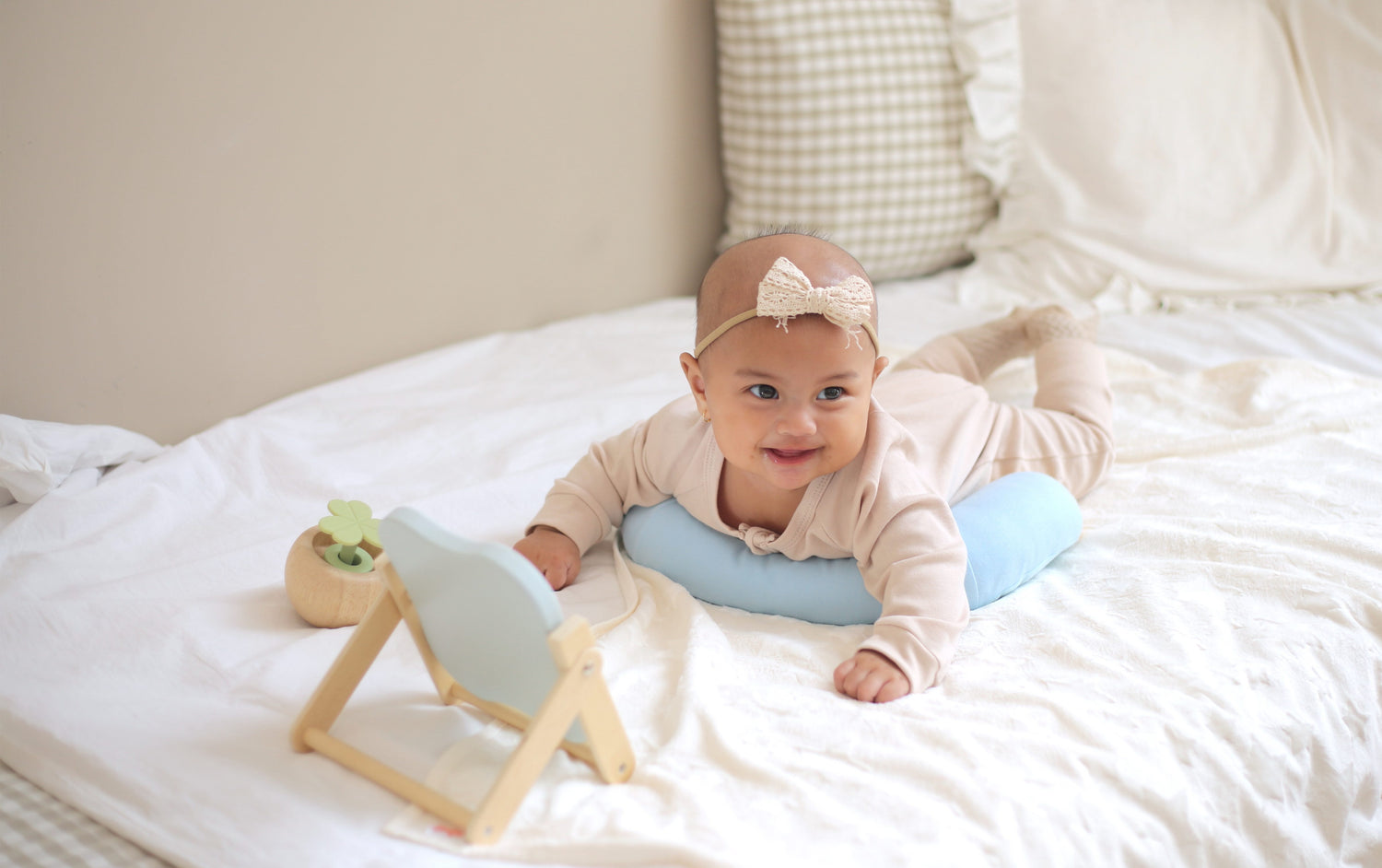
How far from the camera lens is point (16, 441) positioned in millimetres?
1283

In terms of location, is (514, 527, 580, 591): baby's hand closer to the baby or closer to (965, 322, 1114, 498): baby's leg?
the baby

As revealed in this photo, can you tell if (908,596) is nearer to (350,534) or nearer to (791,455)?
(791,455)

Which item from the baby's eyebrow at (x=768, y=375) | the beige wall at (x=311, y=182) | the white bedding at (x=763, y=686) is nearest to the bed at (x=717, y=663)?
the white bedding at (x=763, y=686)

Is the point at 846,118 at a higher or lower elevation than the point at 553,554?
higher

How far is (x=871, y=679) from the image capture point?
940 millimetres

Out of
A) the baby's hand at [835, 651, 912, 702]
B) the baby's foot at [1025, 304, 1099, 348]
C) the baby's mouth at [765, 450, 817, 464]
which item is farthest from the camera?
the baby's foot at [1025, 304, 1099, 348]

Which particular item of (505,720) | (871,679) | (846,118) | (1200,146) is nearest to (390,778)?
(505,720)

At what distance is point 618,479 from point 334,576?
0.33m

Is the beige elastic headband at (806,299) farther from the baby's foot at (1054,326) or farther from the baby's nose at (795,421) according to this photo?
the baby's foot at (1054,326)

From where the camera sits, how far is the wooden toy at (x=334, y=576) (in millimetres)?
1069

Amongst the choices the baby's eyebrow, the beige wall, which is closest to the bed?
the beige wall

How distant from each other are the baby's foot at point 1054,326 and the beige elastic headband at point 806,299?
0.64 metres

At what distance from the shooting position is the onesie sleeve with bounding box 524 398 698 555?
1.20 meters

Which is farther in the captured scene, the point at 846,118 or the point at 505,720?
the point at 846,118
